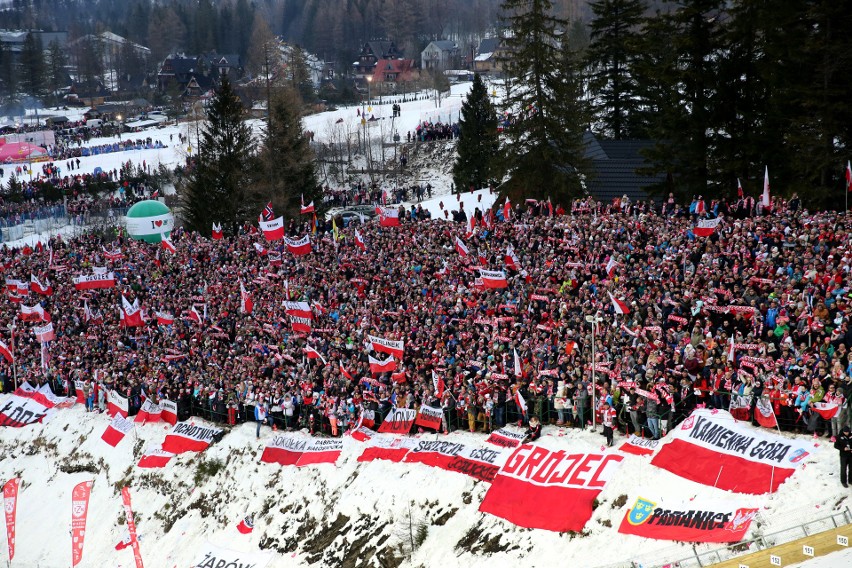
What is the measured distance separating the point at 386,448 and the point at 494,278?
6.57 m

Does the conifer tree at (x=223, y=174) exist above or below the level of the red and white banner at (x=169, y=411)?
above

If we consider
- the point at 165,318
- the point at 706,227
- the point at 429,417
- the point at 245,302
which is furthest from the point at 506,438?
the point at 165,318

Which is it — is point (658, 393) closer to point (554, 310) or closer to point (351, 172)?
point (554, 310)

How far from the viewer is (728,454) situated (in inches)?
858

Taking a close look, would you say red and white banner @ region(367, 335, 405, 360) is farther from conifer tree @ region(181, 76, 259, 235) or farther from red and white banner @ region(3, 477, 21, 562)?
conifer tree @ region(181, 76, 259, 235)

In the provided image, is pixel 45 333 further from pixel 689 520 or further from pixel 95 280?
pixel 689 520

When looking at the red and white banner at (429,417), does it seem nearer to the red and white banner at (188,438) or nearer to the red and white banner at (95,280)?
the red and white banner at (188,438)

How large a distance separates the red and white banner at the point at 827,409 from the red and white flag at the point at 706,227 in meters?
9.00

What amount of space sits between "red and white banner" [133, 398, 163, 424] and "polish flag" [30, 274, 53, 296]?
516 inches

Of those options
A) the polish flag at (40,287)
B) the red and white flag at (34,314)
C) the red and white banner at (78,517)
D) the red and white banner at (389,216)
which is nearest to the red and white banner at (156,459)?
the red and white banner at (78,517)

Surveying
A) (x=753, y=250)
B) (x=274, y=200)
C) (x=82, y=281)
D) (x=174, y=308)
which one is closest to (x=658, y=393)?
(x=753, y=250)

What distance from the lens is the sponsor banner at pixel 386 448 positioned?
1081 inches

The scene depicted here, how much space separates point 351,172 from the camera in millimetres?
78062

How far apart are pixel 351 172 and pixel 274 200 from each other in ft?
76.0
